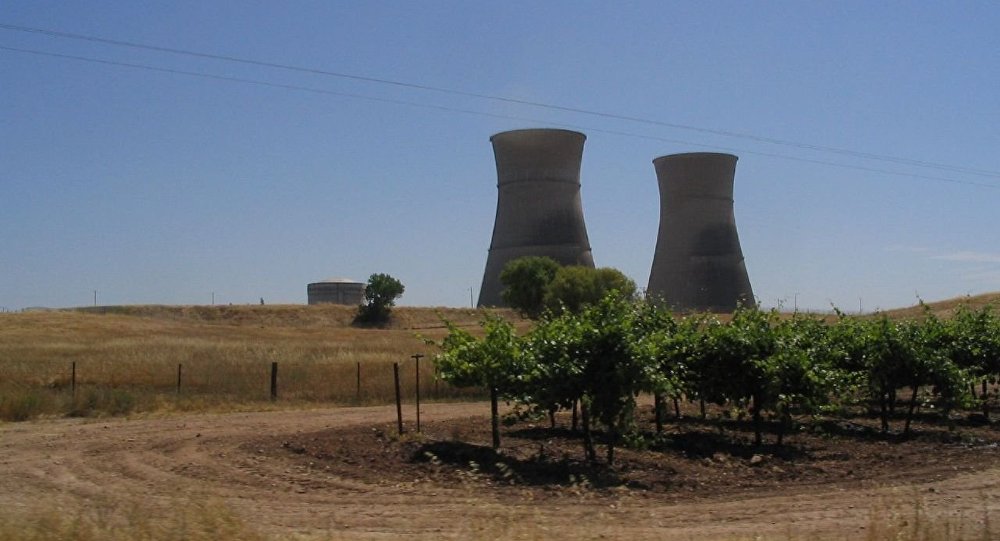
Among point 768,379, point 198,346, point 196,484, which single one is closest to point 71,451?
point 196,484

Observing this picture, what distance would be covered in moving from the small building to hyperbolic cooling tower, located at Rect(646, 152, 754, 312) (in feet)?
154

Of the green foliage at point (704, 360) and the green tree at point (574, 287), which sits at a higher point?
the green tree at point (574, 287)

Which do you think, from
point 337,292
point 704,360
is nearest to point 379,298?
point 337,292

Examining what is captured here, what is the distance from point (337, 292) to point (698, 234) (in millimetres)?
50110

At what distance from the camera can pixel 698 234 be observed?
143 feet

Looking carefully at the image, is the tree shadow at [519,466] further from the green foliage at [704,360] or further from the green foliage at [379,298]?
the green foliage at [379,298]

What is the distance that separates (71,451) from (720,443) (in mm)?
7856

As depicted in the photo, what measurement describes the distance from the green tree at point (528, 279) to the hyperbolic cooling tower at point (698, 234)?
18.1 feet

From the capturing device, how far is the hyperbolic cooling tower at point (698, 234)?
43031 mm

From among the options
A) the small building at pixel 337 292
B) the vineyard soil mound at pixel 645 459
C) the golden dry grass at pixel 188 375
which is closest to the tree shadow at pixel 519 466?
the vineyard soil mound at pixel 645 459

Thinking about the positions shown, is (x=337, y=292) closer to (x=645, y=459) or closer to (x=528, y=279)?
(x=528, y=279)

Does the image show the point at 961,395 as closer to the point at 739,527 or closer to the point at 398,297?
the point at 739,527

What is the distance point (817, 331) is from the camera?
14094 millimetres

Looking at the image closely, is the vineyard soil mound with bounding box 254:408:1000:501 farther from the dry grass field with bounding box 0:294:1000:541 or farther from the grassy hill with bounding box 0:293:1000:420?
the grassy hill with bounding box 0:293:1000:420
